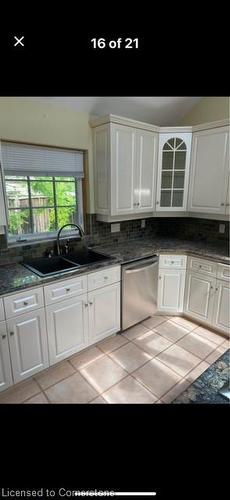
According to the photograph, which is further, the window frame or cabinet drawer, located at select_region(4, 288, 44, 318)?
the window frame

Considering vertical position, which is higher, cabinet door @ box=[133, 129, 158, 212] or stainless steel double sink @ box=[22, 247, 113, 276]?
cabinet door @ box=[133, 129, 158, 212]

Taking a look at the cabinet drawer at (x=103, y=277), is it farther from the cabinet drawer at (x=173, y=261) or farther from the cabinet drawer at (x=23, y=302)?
the cabinet drawer at (x=173, y=261)

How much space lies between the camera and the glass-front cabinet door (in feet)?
9.14

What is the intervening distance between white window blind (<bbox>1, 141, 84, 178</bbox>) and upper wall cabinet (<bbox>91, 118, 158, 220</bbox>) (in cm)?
25

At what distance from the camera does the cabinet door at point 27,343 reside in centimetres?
177

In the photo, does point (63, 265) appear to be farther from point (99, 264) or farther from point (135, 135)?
point (135, 135)

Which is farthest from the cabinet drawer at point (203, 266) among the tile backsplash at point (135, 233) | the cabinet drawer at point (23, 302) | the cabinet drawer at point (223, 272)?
the cabinet drawer at point (23, 302)

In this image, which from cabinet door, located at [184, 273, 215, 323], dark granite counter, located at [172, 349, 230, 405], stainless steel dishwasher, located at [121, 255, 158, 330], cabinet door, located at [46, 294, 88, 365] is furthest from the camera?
cabinet door, located at [184, 273, 215, 323]

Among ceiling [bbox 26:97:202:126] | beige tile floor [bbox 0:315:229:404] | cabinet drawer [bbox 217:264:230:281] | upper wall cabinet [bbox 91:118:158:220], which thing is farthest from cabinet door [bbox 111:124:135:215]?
beige tile floor [bbox 0:315:229:404]

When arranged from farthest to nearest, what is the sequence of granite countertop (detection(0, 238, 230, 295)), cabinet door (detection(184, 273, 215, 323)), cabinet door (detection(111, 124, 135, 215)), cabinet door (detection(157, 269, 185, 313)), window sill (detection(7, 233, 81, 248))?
cabinet door (detection(157, 269, 185, 313)) → cabinet door (detection(184, 273, 215, 323)) → cabinet door (detection(111, 124, 135, 215)) → window sill (detection(7, 233, 81, 248)) → granite countertop (detection(0, 238, 230, 295))

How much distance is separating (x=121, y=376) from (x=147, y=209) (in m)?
1.83

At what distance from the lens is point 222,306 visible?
251 centimetres

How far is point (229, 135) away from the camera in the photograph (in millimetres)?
2451
